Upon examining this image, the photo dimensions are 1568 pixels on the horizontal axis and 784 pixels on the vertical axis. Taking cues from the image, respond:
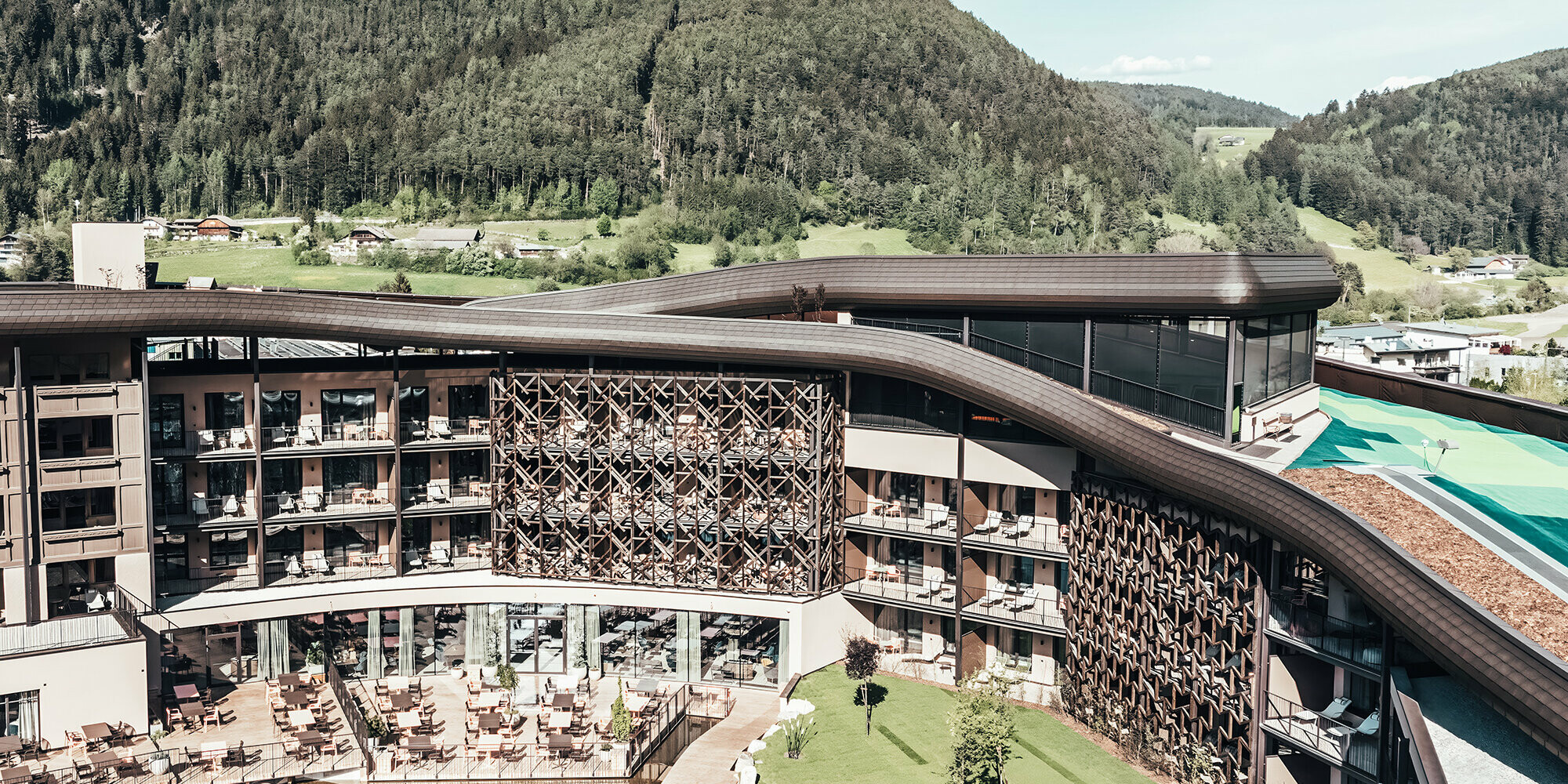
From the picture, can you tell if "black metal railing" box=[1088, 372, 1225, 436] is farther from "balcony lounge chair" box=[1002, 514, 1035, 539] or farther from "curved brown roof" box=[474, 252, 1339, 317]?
"balcony lounge chair" box=[1002, 514, 1035, 539]

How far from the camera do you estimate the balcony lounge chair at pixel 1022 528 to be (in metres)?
39.4

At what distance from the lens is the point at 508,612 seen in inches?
1655

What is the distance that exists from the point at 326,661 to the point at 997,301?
25.8m

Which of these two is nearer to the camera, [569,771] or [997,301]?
[569,771]

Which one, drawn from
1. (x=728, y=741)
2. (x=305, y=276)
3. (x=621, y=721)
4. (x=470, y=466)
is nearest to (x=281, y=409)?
(x=470, y=466)

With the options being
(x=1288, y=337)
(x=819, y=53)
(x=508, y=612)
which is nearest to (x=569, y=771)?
(x=508, y=612)

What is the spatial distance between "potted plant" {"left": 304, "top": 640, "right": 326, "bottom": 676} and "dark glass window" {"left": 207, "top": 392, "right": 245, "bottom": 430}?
8219mm

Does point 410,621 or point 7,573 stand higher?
point 7,573

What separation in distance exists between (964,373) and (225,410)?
1006 inches

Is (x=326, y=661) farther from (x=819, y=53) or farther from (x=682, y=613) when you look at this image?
(x=819, y=53)

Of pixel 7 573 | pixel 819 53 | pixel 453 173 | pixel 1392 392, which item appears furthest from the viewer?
pixel 819 53

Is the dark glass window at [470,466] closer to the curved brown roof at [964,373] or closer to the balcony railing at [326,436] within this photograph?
the balcony railing at [326,436]

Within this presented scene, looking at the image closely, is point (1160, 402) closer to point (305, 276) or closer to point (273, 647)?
point (273, 647)

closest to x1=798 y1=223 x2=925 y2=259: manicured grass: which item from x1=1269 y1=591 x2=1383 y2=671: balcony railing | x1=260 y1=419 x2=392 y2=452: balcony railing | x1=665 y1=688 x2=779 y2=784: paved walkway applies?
x1=260 y1=419 x2=392 y2=452: balcony railing
